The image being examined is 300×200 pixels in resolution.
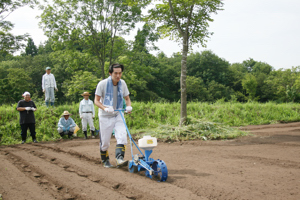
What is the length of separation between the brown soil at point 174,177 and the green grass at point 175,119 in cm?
294

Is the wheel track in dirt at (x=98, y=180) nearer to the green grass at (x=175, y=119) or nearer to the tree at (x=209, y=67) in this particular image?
the green grass at (x=175, y=119)

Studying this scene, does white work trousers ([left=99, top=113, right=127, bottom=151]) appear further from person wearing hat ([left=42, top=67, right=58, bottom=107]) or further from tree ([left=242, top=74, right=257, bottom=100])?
tree ([left=242, top=74, right=257, bottom=100])

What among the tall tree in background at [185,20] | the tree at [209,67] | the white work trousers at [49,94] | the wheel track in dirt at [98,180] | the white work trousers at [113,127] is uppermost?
the tree at [209,67]

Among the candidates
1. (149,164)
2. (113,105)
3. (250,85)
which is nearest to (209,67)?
(250,85)

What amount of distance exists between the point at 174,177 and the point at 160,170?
0.45 meters

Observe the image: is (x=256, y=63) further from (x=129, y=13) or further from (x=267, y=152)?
→ (x=267, y=152)

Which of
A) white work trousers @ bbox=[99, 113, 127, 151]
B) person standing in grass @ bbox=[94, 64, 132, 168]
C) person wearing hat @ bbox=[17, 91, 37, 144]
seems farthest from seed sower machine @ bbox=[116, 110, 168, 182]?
person wearing hat @ bbox=[17, 91, 37, 144]

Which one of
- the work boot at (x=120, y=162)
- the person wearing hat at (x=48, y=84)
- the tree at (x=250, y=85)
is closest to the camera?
the work boot at (x=120, y=162)

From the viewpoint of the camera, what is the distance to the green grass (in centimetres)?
1068

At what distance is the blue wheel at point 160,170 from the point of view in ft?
15.3

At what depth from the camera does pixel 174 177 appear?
499 centimetres

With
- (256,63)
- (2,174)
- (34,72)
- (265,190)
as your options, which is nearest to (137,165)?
(265,190)

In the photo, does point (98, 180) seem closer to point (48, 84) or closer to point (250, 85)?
point (48, 84)

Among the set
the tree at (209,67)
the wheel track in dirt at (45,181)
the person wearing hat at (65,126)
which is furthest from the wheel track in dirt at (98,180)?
the tree at (209,67)
